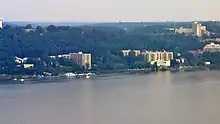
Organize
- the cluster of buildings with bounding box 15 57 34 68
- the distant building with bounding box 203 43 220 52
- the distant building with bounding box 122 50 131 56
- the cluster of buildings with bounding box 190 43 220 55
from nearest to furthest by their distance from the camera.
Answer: the cluster of buildings with bounding box 15 57 34 68
the distant building with bounding box 122 50 131 56
the cluster of buildings with bounding box 190 43 220 55
the distant building with bounding box 203 43 220 52

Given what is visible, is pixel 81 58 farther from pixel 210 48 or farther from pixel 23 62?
pixel 210 48

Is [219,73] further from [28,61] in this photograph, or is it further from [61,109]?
[61,109]

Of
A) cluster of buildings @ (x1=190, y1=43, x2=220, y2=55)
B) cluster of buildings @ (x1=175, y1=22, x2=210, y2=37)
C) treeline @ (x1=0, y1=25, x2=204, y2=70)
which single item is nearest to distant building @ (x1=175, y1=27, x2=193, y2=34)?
cluster of buildings @ (x1=175, y1=22, x2=210, y2=37)

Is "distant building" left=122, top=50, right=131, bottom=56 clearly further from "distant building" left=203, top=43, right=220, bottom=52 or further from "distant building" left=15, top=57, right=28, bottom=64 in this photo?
"distant building" left=15, top=57, right=28, bottom=64

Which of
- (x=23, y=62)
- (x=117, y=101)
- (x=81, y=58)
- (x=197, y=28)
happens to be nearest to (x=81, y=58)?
(x=81, y=58)

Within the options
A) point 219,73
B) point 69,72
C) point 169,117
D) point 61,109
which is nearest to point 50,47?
point 69,72
